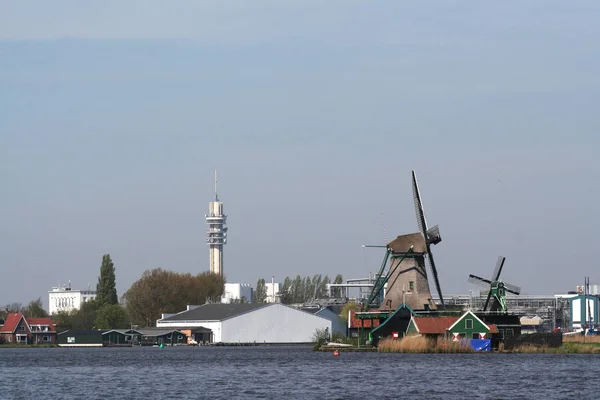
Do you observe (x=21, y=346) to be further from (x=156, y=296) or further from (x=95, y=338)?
(x=156, y=296)

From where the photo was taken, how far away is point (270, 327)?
128875mm

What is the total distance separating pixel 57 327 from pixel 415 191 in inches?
2981

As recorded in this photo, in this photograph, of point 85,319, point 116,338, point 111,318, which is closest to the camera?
point 116,338

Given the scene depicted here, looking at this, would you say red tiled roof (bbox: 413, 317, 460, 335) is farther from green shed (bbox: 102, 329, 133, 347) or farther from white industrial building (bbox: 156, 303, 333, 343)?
green shed (bbox: 102, 329, 133, 347)

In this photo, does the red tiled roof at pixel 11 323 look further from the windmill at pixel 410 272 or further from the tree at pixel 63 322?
the windmill at pixel 410 272

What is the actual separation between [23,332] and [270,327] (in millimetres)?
29928

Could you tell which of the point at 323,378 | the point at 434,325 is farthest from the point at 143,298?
the point at 323,378

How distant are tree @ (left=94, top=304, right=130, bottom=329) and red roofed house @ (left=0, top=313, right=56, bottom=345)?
9.51 m

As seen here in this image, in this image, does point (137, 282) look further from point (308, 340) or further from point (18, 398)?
point (18, 398)

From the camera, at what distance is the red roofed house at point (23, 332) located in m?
137

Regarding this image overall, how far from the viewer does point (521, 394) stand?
43562mm

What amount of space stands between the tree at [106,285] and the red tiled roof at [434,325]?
3008 inches

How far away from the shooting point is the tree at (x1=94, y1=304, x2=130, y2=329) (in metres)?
146

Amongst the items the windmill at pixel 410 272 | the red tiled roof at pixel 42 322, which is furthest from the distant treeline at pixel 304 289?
the windmill at pixel 410 272
